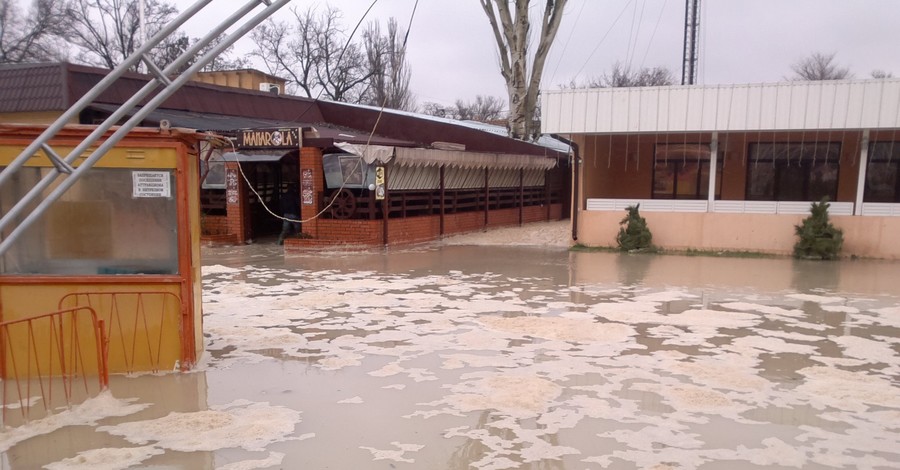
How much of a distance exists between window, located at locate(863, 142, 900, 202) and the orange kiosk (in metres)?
16.8

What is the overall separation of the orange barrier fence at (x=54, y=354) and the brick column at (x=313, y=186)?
32.2 feet

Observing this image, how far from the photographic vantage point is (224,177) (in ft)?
54.9

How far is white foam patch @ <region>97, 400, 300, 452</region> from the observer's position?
449 centimetres

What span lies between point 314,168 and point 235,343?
342 inches

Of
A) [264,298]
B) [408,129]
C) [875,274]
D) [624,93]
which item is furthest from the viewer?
[408,129]

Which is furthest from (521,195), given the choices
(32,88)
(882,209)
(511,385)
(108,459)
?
(108,459)

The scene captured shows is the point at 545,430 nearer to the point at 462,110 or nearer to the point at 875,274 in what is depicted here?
the point at 875,274

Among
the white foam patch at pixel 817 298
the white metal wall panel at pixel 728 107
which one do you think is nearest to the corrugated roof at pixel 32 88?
the white metal wall panel at pixel 728 107

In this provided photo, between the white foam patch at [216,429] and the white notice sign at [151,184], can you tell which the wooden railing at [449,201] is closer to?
the white notice sign at [151,184]

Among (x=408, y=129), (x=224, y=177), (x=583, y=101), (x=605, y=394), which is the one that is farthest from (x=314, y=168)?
(x=605, y=394)

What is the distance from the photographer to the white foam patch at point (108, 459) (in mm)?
A: 4107

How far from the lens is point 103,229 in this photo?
567 cm

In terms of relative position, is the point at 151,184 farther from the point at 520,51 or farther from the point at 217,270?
the point at 520,51

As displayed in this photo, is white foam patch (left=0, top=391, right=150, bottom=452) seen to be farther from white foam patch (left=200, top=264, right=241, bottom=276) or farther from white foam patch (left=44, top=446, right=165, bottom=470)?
white foam patch (left=200, top=264, right=241, bottom=276)
